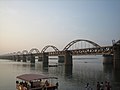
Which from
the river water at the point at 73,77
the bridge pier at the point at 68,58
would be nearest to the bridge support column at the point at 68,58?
the bridge pier at the point at 68,58

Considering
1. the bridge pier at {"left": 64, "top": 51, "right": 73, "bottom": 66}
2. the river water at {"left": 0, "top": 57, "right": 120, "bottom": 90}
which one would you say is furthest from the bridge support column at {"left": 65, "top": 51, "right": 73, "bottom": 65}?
the river water at {"left": 0, "top": 57, "right": 120, "bottom": 90}

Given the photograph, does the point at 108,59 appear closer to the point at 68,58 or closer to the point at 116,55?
the point at 68,58

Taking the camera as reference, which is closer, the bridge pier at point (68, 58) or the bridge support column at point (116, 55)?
the bridge support column at point (116, 55)

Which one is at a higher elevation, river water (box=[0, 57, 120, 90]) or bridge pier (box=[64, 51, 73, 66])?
bridge pier (box=[64, 51, 73, 66])

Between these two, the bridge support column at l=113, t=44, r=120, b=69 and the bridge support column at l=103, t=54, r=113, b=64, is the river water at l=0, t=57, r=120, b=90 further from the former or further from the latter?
the bridge support column at l=103, t=54, r=113, b=64

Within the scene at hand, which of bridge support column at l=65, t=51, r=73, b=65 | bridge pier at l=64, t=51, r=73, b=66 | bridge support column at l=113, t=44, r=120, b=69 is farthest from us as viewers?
bridge support column at l=65, t=51, r=73, b=65

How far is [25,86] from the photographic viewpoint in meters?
30.9

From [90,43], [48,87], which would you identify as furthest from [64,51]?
[48,87]

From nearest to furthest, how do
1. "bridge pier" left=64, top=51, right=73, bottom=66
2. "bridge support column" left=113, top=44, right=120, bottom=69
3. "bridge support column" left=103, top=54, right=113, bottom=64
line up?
"bridge support column" left=113, top=44, right=120, bottom=69
"bridge pier" left=64, top=51, right=73, bottom=66
"bridge support column" left=103, top=54, right=113, bottom=64

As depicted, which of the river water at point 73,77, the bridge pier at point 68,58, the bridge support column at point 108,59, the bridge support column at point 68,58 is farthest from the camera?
the bridge support column at point 108,59

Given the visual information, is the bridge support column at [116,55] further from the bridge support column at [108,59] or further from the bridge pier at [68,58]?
the bridge support column at [108,59]

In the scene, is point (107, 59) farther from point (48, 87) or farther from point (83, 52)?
point (48, 87)

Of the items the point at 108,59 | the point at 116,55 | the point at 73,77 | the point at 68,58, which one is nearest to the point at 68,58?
the point at 68,58

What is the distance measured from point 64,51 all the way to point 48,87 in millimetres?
108775
